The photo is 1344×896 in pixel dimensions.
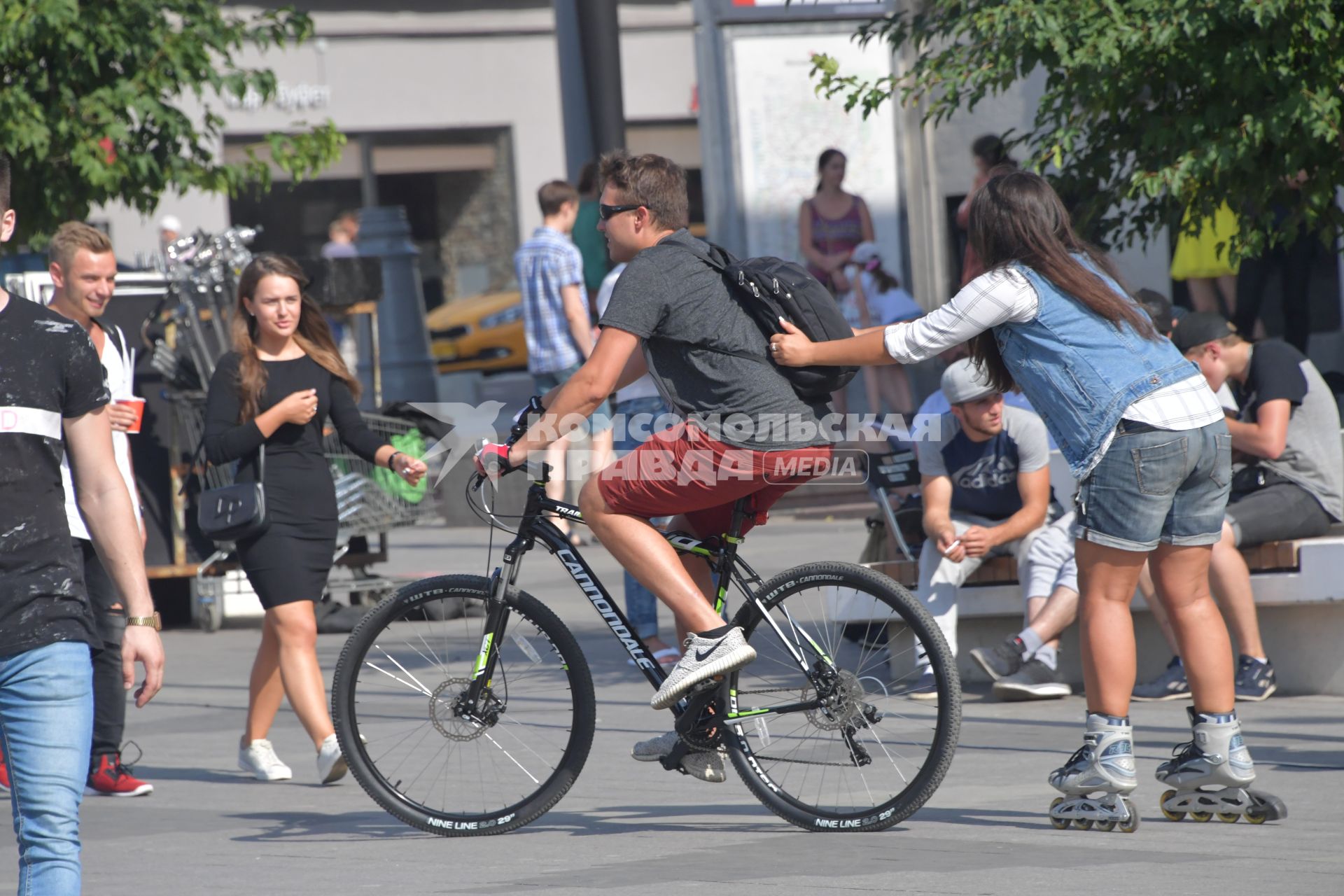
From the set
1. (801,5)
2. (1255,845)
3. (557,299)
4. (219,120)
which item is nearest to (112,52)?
(219,120)

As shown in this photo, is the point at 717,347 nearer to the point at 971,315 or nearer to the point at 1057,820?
the point at 971,315

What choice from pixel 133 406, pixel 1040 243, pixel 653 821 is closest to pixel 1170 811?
pixel 653 821

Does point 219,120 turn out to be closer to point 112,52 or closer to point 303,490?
point 112,52

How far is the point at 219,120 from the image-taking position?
11812 millimetres

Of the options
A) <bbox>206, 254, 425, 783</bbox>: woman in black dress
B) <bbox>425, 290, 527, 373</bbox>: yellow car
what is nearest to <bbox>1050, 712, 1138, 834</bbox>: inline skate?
<bbox>206, 254, 425, 783</bbox>: woman in black dress

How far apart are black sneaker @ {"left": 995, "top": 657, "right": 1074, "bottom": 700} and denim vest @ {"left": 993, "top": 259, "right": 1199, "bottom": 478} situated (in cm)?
227

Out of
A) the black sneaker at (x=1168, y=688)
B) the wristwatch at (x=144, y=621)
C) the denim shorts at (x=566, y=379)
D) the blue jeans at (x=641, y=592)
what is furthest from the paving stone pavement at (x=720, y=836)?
the denim shorts at (x=566, y=379)

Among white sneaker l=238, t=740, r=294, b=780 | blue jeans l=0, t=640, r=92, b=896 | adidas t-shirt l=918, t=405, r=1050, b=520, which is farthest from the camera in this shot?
adidas t-shirt l=918, t=405, r=1050, b=520

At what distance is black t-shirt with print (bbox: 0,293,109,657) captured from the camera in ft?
11.9

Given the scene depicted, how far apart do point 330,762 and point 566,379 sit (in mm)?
4978

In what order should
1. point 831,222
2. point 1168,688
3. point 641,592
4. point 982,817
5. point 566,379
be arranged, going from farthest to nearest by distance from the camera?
point 831,222 → point 566,379 → point 641,592 → point 1168,688 → point 982,817

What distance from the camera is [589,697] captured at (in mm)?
5551

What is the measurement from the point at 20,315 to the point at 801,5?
31.8ft

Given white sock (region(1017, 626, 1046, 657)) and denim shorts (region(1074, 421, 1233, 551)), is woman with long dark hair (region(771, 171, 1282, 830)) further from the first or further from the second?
white sock (region(1017, 626, 1046, 657))
